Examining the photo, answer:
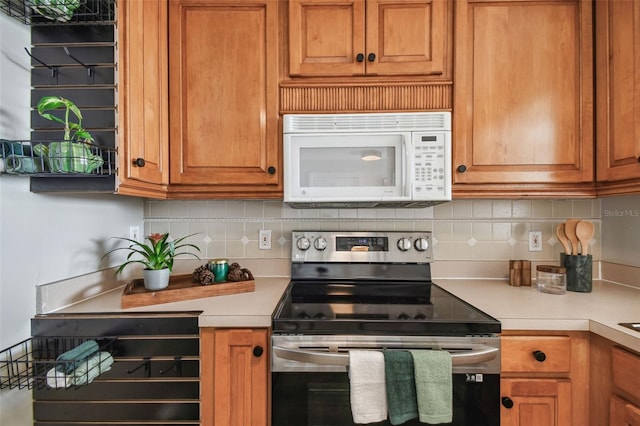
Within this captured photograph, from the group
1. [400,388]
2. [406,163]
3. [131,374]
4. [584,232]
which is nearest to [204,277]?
[131,374]

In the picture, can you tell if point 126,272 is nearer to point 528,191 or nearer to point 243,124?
point 243,124

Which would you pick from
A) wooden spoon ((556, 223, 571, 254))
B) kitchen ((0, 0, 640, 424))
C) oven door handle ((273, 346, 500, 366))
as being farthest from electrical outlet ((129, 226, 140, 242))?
wooden spoon ((556, 223, 571, 254))

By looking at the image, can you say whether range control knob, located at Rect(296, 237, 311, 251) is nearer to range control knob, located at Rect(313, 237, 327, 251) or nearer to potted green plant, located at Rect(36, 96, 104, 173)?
range control knob, located at Rect(313, 237, 327, 251)

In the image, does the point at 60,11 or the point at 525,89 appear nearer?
the point at 60,11

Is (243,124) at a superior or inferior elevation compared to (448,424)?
superior

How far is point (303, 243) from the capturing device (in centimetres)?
165

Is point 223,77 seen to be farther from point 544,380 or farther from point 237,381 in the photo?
point 544,380

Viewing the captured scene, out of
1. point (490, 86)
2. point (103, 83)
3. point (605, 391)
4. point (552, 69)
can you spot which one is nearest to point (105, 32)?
point (103, 83)

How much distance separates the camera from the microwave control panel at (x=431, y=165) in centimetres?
129

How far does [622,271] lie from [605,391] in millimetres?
801

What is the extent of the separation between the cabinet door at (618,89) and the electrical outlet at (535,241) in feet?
1.36

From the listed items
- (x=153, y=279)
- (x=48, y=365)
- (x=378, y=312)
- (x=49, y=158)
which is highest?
(x=49, y=158)

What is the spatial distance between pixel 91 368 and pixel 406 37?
1.72 meters

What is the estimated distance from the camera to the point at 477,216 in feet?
5.48
